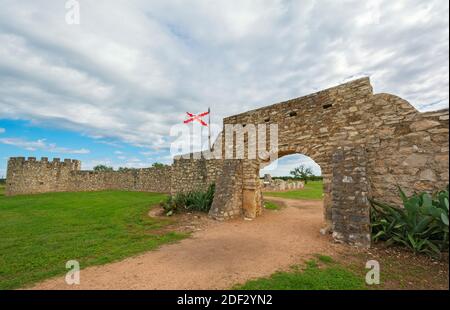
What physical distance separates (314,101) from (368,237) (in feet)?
15.1

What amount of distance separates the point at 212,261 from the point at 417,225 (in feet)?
14.0

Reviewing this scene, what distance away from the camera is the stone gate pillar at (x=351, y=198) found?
5012 mm

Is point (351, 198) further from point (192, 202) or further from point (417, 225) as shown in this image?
point (192, 202)

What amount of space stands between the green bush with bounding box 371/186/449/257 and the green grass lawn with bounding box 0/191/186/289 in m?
5.29

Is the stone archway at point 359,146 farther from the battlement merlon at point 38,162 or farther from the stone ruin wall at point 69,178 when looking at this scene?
the battlement merlon at point 38,162

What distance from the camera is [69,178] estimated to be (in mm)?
24188

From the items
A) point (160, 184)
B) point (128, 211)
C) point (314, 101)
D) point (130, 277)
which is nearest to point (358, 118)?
point (314, 101)

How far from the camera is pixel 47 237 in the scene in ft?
19.9

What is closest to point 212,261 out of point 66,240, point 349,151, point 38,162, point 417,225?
point 417,225

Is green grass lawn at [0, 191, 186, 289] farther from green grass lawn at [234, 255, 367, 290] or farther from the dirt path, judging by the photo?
green grass lawn at [234, 255, 367, 290]

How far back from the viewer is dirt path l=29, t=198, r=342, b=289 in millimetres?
3424

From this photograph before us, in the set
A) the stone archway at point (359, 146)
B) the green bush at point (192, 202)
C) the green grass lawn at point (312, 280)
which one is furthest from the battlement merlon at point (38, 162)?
the green grass lawn at point (312, 280)

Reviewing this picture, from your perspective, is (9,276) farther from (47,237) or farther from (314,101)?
(314,101)
